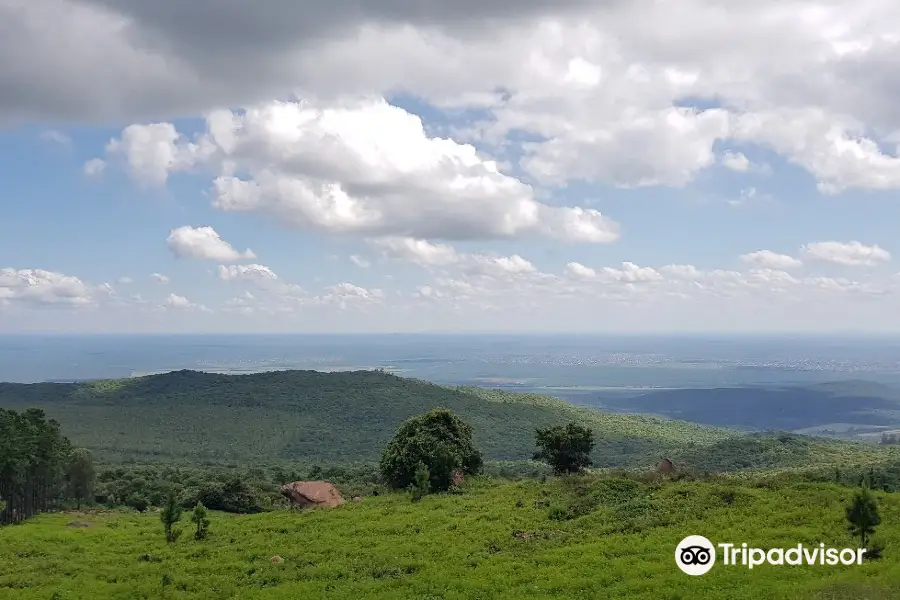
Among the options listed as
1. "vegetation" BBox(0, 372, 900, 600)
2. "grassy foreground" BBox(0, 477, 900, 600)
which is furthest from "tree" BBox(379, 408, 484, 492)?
"grassy foreground" BBox(0, 477, 900, 600)

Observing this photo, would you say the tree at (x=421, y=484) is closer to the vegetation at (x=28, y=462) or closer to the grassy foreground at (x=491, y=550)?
the grassy foreground at (x=491, y=550)

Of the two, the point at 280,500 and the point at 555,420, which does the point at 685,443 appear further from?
the point at 280,500

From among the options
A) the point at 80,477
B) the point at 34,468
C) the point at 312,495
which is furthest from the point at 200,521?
the point at 80,477

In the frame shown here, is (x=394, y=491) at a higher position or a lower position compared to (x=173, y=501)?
lower

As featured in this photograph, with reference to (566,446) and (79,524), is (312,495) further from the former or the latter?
(566,446)

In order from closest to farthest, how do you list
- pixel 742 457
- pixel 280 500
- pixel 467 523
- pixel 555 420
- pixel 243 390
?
pixel 467 523
pixel 280 500
pixel 742 457
pixel 555 420
pixel 243 390

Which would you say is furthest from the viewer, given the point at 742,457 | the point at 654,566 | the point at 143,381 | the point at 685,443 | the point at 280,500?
the point at 143,381

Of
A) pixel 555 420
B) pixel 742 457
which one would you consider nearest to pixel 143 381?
pixel 555 420
